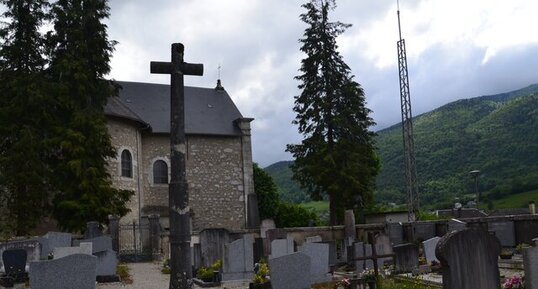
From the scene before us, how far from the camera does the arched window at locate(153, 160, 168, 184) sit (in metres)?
29.0

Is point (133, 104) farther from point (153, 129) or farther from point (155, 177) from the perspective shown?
point (155, 177)

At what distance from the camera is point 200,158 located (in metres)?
30.0

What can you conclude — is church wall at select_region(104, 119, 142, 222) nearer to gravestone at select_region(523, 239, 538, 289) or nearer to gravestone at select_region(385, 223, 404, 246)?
gravestone at select_region(385, 223, 404, 246)

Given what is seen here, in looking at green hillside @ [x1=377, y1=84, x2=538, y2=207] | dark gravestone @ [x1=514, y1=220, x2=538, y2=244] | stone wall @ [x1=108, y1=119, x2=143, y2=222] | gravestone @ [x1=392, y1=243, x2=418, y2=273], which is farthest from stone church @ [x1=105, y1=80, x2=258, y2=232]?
green hillside @ [x1=377, y1=84, x2=538, y2=207]

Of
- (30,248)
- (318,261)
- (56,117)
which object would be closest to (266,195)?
(56,117)

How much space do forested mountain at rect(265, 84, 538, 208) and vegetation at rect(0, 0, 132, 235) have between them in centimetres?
2819

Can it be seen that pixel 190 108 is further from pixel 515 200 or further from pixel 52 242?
pixel 515 200

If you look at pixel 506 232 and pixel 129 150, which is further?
pixel 129 150

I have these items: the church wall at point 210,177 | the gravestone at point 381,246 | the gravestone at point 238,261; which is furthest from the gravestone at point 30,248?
the church wall at point 210,177

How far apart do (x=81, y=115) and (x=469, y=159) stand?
163ft

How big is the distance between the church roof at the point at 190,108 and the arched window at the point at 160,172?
67.2 inches

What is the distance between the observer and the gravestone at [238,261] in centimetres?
1275

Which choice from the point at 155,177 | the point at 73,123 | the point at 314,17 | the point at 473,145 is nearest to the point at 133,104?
the point at 155,177

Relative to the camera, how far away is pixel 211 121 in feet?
101
